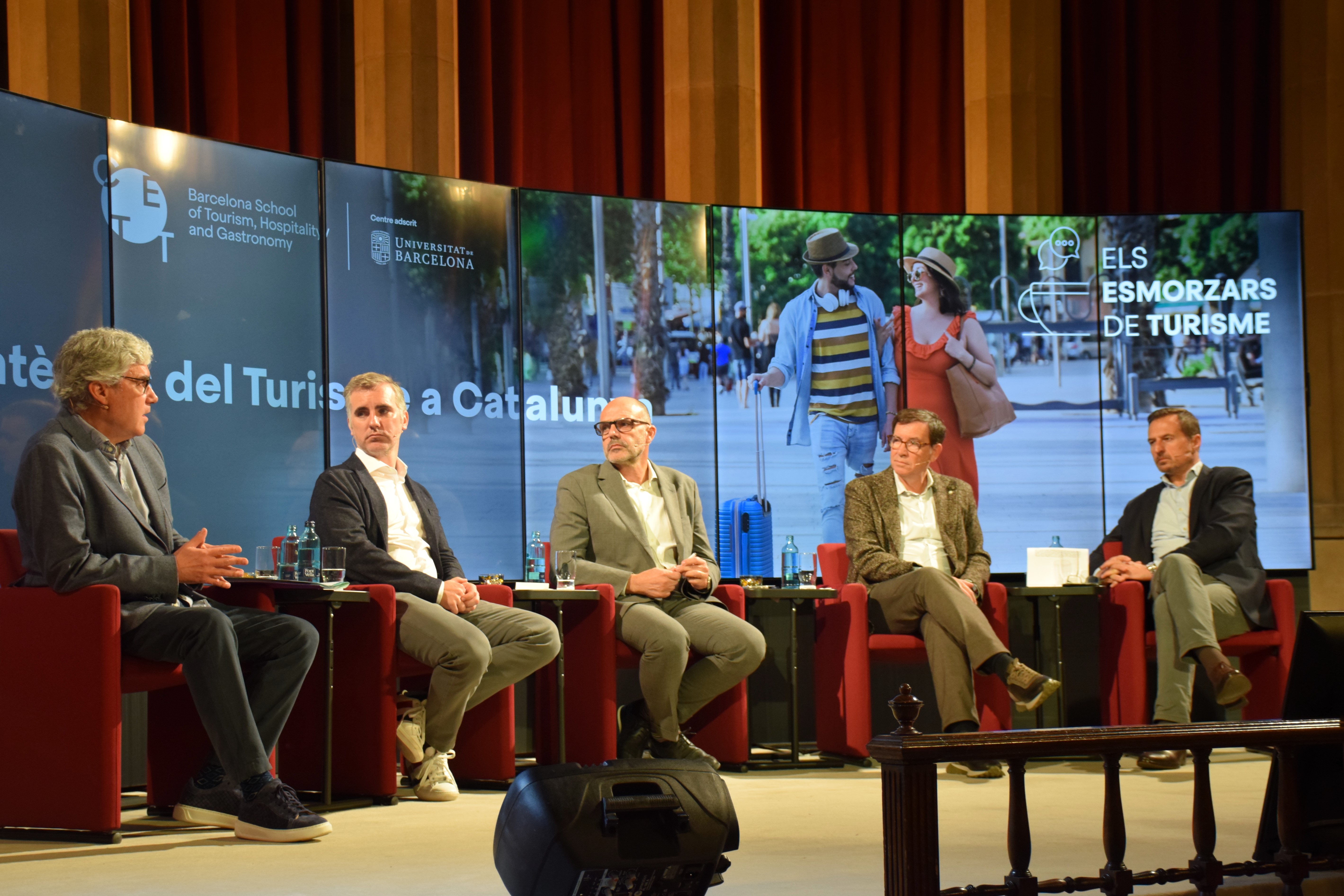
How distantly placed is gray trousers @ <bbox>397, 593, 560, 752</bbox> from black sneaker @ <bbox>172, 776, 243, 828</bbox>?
665 mm

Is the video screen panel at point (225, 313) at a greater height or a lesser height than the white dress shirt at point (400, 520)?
greater

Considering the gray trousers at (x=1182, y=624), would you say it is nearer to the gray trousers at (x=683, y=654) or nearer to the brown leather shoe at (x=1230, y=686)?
the brown leather shoe at (x=1230, y=686)

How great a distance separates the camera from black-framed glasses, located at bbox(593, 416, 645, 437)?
14.8ft

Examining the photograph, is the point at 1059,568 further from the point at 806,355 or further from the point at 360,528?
the point at 360,528

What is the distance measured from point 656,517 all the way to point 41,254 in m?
2.06

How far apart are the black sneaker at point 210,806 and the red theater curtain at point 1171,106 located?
525cm

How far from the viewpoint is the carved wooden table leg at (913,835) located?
1.71 metres

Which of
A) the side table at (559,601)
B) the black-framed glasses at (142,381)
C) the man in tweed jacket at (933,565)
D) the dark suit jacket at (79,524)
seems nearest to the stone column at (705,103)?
the man in tweed jacket at (933,565)

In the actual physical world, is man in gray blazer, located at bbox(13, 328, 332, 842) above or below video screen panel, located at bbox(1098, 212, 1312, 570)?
below

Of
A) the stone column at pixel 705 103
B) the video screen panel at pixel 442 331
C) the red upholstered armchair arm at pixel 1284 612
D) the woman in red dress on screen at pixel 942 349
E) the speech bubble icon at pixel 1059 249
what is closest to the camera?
the video screen panel at pixel 442 331

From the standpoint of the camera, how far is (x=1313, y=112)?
6695 millimetres

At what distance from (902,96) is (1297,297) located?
231 cm

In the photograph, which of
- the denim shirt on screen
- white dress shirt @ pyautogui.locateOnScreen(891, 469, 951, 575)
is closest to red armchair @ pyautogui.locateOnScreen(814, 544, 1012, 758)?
white dress shirt @ pyautogui.locateOnScreen(891, 469, 951, 575)

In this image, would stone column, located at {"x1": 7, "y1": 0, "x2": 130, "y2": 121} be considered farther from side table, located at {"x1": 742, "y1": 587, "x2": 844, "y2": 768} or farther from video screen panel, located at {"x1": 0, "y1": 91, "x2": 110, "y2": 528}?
side table, located at {"x1": 742, "y1": 587, "x2": 844, "y2": 768}
